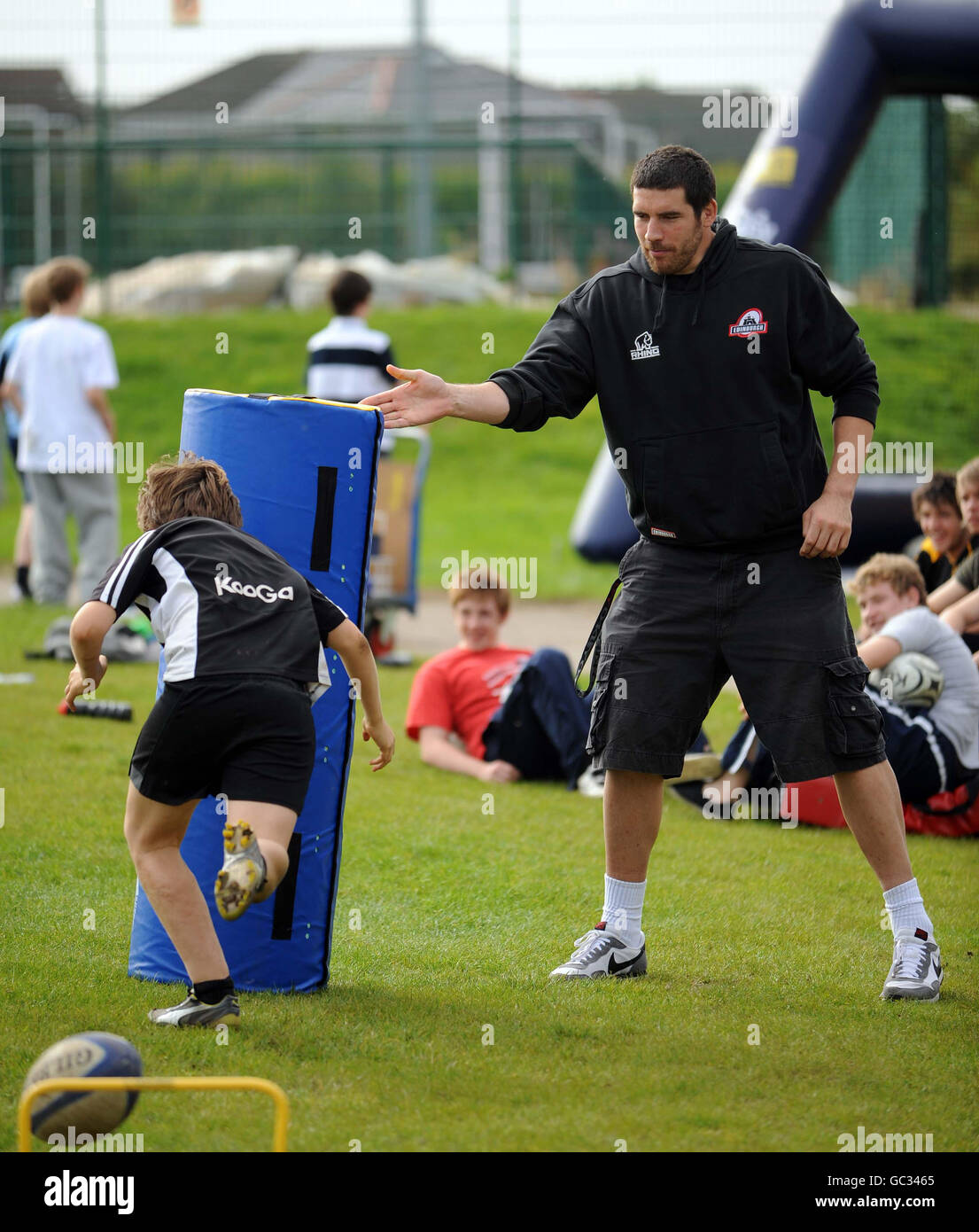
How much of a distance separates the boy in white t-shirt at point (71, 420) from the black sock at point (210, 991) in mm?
6642

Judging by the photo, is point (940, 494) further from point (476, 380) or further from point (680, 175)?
point (476, 380)

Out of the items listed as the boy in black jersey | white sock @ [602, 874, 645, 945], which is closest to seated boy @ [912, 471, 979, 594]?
white sock @ [602, 874, 645, 945]

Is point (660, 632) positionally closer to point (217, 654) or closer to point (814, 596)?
point (814, 596)

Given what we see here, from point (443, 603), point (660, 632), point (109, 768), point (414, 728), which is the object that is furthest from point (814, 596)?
point (443, 603)

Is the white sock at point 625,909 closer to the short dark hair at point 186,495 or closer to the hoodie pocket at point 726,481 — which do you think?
the hoodie pocket at point 726,481

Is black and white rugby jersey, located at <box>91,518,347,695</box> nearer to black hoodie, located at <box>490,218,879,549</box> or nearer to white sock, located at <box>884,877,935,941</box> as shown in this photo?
black hoodie, located at <box>490,218,879,549</box>

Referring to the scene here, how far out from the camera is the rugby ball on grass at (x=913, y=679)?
6141mm

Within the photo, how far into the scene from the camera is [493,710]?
716cm

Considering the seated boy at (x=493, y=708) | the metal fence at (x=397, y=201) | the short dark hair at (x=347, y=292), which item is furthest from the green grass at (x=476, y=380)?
the seated boy at (x=493, y=708)

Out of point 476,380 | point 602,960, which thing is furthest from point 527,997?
point 476,380

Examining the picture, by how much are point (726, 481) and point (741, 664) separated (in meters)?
0.51

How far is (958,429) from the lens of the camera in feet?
57.3

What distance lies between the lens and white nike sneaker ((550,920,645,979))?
438 centimetres

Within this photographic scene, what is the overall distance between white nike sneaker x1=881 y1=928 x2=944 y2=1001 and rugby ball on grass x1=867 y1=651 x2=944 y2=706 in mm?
1967
